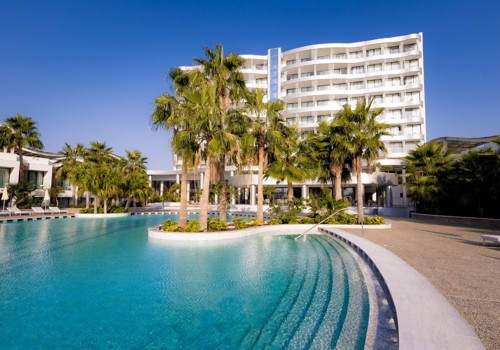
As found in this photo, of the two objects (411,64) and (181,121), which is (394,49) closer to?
(411,64)

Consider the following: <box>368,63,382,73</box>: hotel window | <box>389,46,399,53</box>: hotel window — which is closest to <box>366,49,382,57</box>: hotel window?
<box>389,46,399,53</box>: hotel window

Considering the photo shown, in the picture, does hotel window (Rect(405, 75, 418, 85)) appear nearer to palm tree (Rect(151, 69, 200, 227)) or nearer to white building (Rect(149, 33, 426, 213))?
white building (Rect(149, 33, 426, 213))

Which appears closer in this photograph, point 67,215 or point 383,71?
point 67,215

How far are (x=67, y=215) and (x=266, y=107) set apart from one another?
24.4 m

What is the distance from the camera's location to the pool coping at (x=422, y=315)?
3687 mm

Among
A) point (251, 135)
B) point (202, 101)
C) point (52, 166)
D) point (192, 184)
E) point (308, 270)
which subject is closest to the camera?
point (308, 270)

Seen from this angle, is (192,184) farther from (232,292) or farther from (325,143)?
Result: (232,292)

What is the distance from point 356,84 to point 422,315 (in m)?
50.9

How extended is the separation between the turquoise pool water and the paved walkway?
1621mm

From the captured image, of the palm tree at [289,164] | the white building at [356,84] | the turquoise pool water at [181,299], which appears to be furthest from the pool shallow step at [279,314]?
the white building at [356,84]

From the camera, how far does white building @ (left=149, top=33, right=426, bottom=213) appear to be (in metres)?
45.5

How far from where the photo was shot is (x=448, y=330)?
4.01 meters

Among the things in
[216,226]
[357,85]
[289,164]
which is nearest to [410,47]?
[357,85]

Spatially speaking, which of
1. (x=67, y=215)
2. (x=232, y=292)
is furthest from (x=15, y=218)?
(x=232, y=292)
